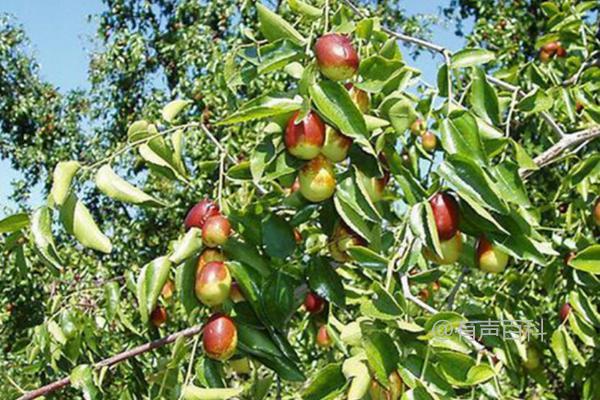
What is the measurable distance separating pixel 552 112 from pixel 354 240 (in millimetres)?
883

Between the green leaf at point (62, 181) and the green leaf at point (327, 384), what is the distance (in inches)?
13.9

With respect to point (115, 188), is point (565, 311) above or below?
below

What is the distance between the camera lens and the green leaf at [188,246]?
1.01 m

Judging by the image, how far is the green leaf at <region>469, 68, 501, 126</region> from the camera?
980mm

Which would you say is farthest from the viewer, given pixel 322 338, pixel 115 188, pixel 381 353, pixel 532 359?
pixel 532 359

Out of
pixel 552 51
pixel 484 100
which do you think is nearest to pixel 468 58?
pixel 484 100

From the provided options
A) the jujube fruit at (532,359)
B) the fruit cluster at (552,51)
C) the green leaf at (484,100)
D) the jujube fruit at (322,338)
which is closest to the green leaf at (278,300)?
the green leaf at (484,100)

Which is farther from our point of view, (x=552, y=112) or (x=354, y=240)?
(x=552, y=112)

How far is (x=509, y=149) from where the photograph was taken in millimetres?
1073

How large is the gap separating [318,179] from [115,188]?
26cm

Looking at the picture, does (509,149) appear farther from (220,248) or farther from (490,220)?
(220,248)

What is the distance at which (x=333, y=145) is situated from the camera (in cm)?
92

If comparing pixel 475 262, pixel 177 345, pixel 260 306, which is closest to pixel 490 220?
pixel 475 262

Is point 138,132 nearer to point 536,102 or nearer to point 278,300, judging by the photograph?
point 278,300
